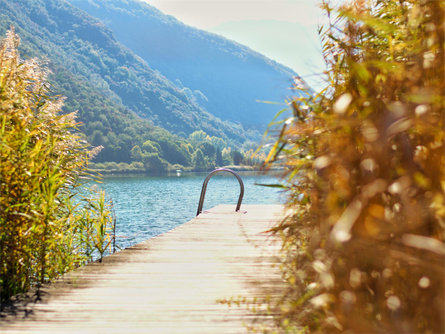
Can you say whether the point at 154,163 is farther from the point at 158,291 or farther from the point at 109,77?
the point at 158,291

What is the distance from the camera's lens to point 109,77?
511ft

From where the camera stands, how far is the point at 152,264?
156 inches

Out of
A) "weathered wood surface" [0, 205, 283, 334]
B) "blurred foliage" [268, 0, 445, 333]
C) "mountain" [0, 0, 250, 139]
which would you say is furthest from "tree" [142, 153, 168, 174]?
"blurred foliage" [268, 0, 445, 333]

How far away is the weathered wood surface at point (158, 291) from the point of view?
2.49 metres

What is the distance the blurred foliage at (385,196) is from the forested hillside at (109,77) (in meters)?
89.7

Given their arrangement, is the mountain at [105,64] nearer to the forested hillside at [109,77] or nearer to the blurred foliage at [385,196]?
the forested hillside at [109,77]

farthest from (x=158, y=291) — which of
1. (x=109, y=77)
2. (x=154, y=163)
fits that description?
(x=109, y=77)

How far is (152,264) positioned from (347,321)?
2.53 m

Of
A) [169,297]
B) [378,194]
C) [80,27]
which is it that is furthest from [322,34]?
[80,27]

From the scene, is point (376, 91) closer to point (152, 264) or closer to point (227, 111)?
point (152, 264)

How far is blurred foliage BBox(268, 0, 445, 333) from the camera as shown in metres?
1.63

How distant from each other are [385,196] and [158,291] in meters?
2.00


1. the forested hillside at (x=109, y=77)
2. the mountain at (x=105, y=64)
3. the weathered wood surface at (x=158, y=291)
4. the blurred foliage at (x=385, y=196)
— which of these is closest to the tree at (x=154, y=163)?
the forested hillside at (x=109, y=77)

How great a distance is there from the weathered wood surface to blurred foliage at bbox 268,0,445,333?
0.57 meters
